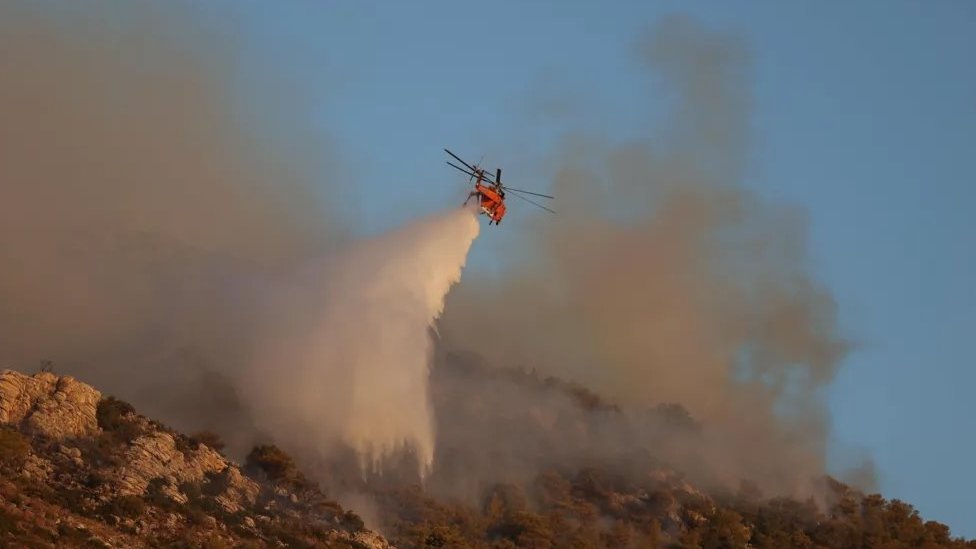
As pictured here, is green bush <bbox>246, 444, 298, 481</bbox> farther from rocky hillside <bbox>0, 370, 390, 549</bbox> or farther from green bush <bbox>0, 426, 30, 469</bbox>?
green bush <bbox>0, 426, 30, 469</bbox>

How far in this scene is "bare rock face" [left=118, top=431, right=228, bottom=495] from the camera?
9291cm

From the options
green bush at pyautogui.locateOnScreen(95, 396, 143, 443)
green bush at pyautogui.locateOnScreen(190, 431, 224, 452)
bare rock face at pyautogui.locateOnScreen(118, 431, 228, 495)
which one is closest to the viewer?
bare rock face at pyautogui.locateOnScreen(118, 431, 228, 495)

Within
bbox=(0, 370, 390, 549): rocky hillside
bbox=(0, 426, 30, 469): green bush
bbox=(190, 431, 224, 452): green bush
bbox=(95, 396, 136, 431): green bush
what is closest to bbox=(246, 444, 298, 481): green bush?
bbox=(0, 370, 390, 549): rocky hillside

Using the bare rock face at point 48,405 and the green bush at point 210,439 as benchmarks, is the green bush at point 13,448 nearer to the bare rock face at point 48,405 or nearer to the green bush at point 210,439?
the bare rock face at point 48,405

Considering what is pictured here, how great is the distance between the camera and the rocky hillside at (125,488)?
8181cm

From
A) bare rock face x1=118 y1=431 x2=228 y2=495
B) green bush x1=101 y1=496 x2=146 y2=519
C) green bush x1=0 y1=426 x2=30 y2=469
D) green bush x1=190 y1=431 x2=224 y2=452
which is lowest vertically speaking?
green bush x1=101 y1=496 x2=146 y2=519

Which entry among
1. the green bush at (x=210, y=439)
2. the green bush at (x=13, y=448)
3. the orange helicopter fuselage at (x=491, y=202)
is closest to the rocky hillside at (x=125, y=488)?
the green bush at (x=13, y=448)

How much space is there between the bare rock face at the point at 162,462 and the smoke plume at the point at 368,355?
2130 centimetres

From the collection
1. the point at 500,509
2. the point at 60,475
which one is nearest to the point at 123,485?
the point at 60,475

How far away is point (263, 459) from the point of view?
11625 cm

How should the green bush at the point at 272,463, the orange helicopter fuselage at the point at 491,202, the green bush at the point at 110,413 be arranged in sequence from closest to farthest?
the green bush at the point at 110,413 < the green bush at the point at 272,463 < the orange helicopter fuselage at the point at 491,202

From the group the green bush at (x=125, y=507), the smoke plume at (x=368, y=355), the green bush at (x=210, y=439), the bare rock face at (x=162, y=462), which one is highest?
the smoke plume at (x=368, y=355)

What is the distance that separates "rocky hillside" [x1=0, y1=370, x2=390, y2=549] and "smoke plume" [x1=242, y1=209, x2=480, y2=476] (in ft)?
56.2

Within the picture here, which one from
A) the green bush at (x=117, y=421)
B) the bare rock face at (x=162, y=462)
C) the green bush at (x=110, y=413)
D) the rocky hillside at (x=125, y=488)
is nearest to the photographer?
the rocky hillside at (x=125, y=488)
